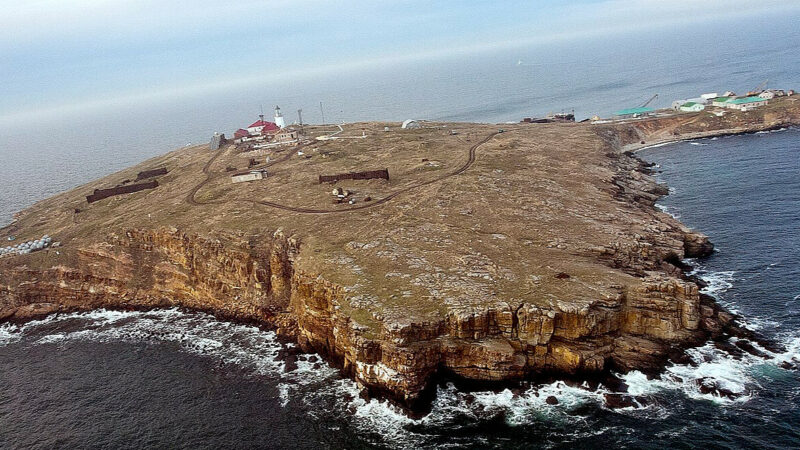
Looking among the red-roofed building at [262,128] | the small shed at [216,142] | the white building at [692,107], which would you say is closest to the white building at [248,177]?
the small shed at [216,142]

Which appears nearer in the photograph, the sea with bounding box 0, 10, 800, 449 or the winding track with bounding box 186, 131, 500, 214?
the sea with bounding box 0, 10, 800, 449

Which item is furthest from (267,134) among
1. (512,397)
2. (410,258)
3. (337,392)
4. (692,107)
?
(692,107)

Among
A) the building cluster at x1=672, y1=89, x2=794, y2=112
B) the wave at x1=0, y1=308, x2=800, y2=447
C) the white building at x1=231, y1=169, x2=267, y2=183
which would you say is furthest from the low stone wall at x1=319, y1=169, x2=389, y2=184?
the building cluster at x1=672, y1=89, x2=794, y2=112

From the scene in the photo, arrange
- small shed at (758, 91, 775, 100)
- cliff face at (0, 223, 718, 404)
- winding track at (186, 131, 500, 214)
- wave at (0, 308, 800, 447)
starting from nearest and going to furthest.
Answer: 1. wave at (0, 308, 800, 447)
2. cliff face at (0, 223, 718, 404)
3. winding track at (186, 131, 500, 214)
4. small shed at (758, 91, 775, 100)

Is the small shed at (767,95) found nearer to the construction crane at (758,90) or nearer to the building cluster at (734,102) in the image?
the building cluster at (734,102)

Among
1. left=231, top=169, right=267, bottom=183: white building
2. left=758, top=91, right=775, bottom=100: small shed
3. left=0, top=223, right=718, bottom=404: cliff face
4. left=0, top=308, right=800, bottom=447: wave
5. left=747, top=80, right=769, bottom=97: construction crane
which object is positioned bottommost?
left=0, top=308, right=800, bottom=447: wave

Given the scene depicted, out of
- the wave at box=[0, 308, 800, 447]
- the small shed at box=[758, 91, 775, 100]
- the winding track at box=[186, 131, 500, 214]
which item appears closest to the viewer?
the wave at box=[0, 308, 800, 447]

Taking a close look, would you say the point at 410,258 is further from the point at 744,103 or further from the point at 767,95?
the point at 767,95

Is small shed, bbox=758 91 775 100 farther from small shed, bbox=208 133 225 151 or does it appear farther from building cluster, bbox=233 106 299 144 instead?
small shed, bbox=208 133 225 151

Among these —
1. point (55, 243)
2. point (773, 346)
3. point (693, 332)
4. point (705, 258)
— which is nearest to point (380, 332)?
point (693, 332)
